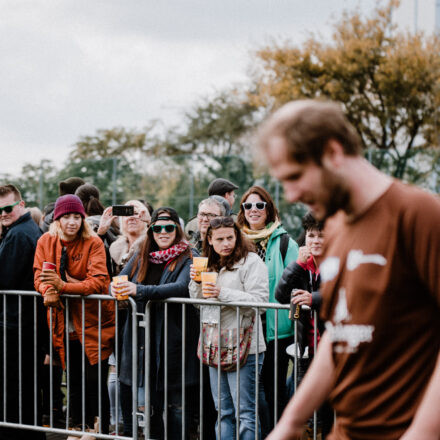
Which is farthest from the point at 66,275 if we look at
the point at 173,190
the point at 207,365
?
the point at 173,190

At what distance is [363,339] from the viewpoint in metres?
1.73

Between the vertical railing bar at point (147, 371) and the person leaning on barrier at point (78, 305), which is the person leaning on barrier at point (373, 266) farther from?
the person leaning on barrier at point (78, 305)

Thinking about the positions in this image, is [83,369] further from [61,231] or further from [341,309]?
[341,309]

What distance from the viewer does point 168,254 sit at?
5188mm

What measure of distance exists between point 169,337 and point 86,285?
2.81 feet

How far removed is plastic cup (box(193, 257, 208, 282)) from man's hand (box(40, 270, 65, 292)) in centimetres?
122

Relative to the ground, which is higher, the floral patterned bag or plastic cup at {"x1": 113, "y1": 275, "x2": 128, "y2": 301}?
plastic cup at {"x1": 113, "y1": 275, "x2": 128, "y2": 301}

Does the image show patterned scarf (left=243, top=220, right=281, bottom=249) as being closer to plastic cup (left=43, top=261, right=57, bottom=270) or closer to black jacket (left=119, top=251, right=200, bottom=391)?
black jacket (left=119, top=251, right=200, bottom=391)

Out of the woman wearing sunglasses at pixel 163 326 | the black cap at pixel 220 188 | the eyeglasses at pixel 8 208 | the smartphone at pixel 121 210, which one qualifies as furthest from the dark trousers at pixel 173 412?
the black cap at pixel 220 188

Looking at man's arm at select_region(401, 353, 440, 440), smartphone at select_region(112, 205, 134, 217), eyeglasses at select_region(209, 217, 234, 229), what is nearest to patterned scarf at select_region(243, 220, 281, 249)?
eyeglasses at select_region(209, 217, 234, 229)

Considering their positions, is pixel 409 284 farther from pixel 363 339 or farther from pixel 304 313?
pixel 304 313

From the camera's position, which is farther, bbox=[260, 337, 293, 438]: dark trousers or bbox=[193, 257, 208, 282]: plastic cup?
bbox=[260, 337, 293, 438]: dark trousers

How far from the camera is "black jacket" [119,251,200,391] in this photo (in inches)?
195

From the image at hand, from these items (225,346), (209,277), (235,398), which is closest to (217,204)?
(209,277)
